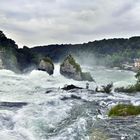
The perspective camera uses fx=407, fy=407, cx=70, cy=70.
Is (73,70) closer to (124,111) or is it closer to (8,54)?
(8,54)

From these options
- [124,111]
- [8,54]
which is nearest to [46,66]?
[8,54]

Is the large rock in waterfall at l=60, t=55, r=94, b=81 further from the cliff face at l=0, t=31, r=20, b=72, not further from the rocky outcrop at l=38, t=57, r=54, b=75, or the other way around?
the cliff face at l=0, t=31, r=20, b=72

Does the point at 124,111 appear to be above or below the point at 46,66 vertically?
below

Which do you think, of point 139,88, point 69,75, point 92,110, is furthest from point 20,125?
point 69,75

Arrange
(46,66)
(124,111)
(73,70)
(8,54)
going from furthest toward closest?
(8,54) → (46,66) → (73,70) → (124,111)

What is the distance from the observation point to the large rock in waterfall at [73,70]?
337 feet

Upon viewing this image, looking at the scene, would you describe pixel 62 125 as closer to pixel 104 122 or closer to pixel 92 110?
pixel 104 122

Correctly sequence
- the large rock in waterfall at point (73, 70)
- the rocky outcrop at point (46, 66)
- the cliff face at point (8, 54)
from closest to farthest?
the large rock in waterfall at point (73, 70)
the rocky outcrop at point (46, 66)
the cliff face at point (8, 54)

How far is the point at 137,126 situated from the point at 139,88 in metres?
43.6

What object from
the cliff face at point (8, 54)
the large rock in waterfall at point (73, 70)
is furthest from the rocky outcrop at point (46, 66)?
the cliff face at point (8, 54)

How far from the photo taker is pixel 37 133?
2602 cm

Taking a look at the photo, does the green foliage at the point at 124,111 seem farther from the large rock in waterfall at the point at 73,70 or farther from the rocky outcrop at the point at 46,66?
the rocky outcrop at the point at 46,66

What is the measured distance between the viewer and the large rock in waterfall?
10281cm

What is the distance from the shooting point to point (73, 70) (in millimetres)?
103812
